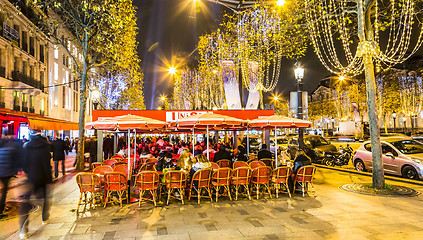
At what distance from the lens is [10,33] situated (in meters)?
23.2

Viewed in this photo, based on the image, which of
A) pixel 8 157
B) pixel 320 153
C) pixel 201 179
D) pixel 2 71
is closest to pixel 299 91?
pixel 320 153

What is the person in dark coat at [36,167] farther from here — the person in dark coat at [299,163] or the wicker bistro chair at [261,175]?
the person in dark coat at [299,163]

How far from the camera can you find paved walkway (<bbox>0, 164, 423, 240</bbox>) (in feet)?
17.2

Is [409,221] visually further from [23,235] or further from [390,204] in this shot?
[23,235]

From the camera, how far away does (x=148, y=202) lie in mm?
7945

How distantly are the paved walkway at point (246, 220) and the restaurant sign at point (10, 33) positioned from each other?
69.0ft

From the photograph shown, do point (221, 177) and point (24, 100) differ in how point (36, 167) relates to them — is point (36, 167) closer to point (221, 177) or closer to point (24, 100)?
point (221, 177)

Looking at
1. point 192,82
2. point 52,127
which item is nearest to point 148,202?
point 52,127

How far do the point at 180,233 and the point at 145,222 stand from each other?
1.15 meters

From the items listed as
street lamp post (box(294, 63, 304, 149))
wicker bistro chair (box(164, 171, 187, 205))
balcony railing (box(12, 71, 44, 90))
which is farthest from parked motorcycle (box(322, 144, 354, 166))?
balcony railing (box(12, 71, 44, 90))

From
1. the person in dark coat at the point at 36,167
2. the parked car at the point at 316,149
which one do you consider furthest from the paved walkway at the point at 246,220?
the parked car at the point at 316,149

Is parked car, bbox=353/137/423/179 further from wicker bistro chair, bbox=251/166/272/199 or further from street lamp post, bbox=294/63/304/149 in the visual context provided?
wicker bistro chair, bbox=251/166/272/199

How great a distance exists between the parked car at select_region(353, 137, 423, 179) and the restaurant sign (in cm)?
2745

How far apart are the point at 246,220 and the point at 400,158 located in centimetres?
867
